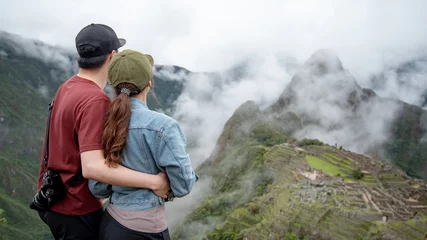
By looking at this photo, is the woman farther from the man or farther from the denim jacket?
the man

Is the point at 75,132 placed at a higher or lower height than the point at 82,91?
lower

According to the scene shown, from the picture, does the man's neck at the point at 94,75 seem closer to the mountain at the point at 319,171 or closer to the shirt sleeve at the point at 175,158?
the shirt sleeve at the point at 175,158

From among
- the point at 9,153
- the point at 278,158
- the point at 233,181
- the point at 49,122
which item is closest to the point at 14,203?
the point at 9,153

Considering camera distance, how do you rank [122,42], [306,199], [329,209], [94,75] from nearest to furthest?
[94,75] < [122,42] < [329,209] < [306,199]

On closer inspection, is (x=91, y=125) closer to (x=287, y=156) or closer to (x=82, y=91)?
(x=82, y=91)

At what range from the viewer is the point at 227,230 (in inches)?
828

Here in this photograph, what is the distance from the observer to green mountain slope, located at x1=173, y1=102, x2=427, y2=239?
55.7 feet

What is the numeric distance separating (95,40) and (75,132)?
3.23 feet

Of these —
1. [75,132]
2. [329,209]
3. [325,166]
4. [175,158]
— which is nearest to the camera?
[175,158]

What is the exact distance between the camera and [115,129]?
3025 millimetres

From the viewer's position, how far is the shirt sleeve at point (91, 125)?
3.02 metres

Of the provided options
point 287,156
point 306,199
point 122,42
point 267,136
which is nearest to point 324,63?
point 267,136

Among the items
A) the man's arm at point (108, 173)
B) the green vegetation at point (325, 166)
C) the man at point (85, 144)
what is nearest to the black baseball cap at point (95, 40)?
the man at point (85, 144)

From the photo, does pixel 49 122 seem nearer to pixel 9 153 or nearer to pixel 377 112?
pixel 377 112
